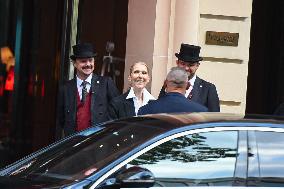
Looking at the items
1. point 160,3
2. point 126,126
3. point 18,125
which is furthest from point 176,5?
point 126,126

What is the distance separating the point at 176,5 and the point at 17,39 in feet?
8.83

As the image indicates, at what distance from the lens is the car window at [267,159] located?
659 cm

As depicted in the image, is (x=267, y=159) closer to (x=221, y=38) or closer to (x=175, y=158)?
(x=175, y=158)

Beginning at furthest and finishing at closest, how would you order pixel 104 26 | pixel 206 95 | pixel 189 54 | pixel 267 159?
pixel 104 26 < pixel 189 54 < pixel 206 95 < pixel 267 159

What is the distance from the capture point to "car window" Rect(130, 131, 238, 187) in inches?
252

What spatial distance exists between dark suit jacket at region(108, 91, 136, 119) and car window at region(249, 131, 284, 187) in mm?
3405

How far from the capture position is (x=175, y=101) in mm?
8336

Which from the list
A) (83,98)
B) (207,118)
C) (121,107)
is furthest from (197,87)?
(207,118)

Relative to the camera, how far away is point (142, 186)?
6199 millimetres

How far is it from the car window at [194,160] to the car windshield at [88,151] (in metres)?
0.16

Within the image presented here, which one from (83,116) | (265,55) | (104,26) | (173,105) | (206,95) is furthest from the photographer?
(265,55)

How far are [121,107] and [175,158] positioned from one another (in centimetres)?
359

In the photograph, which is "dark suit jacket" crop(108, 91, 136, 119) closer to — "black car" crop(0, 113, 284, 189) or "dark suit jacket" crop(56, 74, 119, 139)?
"dark suit jacket" crop(56, 74, 119, 139)

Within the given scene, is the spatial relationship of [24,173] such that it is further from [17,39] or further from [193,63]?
[17,39]
